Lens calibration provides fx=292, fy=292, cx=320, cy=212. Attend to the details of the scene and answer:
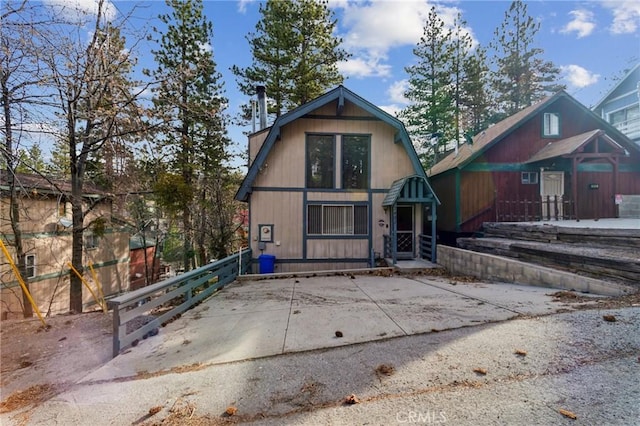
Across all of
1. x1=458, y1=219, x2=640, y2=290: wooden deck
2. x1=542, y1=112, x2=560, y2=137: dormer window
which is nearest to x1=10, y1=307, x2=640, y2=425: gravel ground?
x1=458, y1=219, x2=640, y2=290: wooden deck

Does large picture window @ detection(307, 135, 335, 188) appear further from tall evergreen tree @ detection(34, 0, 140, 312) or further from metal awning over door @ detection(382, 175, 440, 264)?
tall evergreen tree @ detection(34, 0, 140, 312)

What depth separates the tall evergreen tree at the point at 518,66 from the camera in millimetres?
21953

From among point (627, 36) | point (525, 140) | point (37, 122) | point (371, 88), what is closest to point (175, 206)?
point (37, 122)

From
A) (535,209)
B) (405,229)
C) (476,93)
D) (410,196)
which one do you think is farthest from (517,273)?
(476,93)

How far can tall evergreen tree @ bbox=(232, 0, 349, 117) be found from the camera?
17.0 metres

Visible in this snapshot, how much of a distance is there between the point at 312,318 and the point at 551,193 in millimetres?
12055

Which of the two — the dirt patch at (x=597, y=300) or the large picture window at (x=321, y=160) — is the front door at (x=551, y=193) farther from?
the large picture window at (x=321, y=160)

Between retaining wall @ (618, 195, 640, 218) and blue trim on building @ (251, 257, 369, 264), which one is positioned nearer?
blue trim on building @ (251, 257, 369, 264)

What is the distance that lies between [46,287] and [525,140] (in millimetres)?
19664

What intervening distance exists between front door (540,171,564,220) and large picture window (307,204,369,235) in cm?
714

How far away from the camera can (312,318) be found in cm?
448

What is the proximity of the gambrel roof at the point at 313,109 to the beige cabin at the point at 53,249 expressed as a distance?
3.95 meters

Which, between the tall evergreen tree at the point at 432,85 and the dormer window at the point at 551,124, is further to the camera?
the tall evergreen tree at the point at 432,85

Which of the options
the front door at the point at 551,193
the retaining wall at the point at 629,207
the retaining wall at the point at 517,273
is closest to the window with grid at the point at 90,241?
the retaining wall at the point at 517,273
